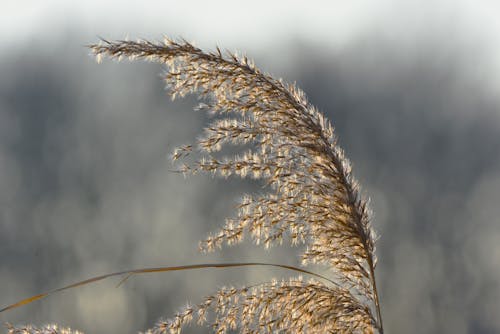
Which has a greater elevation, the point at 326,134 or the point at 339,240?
the point at 326,134

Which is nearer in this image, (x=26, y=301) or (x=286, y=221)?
(x=26, y=301)

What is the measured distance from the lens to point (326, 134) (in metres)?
2.28

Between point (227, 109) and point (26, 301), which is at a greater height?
point (227, 109)

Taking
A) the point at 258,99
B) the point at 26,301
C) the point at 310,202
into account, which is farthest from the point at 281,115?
the point at 26,301

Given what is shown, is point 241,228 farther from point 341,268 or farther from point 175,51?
point 175,51

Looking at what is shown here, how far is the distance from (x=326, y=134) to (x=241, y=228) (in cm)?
46

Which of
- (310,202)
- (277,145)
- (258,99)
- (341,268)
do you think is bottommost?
(341,268)

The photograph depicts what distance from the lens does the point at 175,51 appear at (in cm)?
227

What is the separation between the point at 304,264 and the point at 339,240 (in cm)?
17

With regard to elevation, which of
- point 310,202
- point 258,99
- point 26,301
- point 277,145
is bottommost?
point 26,301

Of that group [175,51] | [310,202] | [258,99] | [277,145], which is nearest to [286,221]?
[310,202]

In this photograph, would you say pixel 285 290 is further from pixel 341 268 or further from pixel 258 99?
pixel 258 99

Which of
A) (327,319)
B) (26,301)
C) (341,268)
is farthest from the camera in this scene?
(341,268)

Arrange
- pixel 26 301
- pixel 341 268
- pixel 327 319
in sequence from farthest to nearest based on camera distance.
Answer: pixel 341 268 < pixel 327 319 < pixel 26 301
